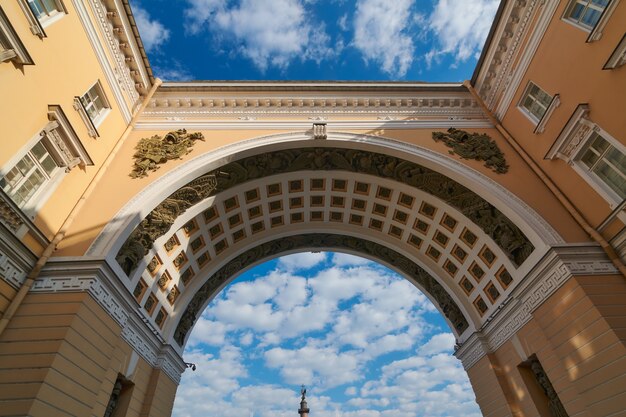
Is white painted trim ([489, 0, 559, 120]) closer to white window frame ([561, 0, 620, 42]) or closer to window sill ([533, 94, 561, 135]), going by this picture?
white window frame ([561, 0, 620, 42])

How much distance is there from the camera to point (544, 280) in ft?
31.3

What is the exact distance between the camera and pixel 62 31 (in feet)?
31.9

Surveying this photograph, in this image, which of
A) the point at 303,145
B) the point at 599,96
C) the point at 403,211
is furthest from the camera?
the point at 403,211

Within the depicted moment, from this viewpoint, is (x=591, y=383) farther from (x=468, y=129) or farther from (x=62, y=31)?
(x=62, y=31)

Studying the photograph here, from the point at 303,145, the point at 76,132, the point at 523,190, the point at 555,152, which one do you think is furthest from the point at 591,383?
the point at 76,132

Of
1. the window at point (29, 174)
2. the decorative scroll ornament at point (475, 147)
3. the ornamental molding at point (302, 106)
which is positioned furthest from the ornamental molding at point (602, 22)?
the window at point (29, 174)

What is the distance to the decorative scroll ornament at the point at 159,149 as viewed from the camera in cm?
1172

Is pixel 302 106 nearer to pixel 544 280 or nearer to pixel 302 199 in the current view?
pixel 302 199

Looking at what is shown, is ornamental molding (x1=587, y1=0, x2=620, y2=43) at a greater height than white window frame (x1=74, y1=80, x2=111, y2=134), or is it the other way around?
white window frame (x1=74, y1=80, x2=111, y2=134)

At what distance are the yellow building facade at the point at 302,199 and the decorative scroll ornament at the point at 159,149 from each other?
0.08m

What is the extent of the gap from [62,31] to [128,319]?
27.6ft

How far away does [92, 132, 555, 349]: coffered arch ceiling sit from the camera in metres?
11.5

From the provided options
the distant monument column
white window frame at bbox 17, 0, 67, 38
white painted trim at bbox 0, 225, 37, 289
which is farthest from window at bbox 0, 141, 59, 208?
the distant monument column

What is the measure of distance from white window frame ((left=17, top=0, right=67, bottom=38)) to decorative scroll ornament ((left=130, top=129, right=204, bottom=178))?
4229 mm
